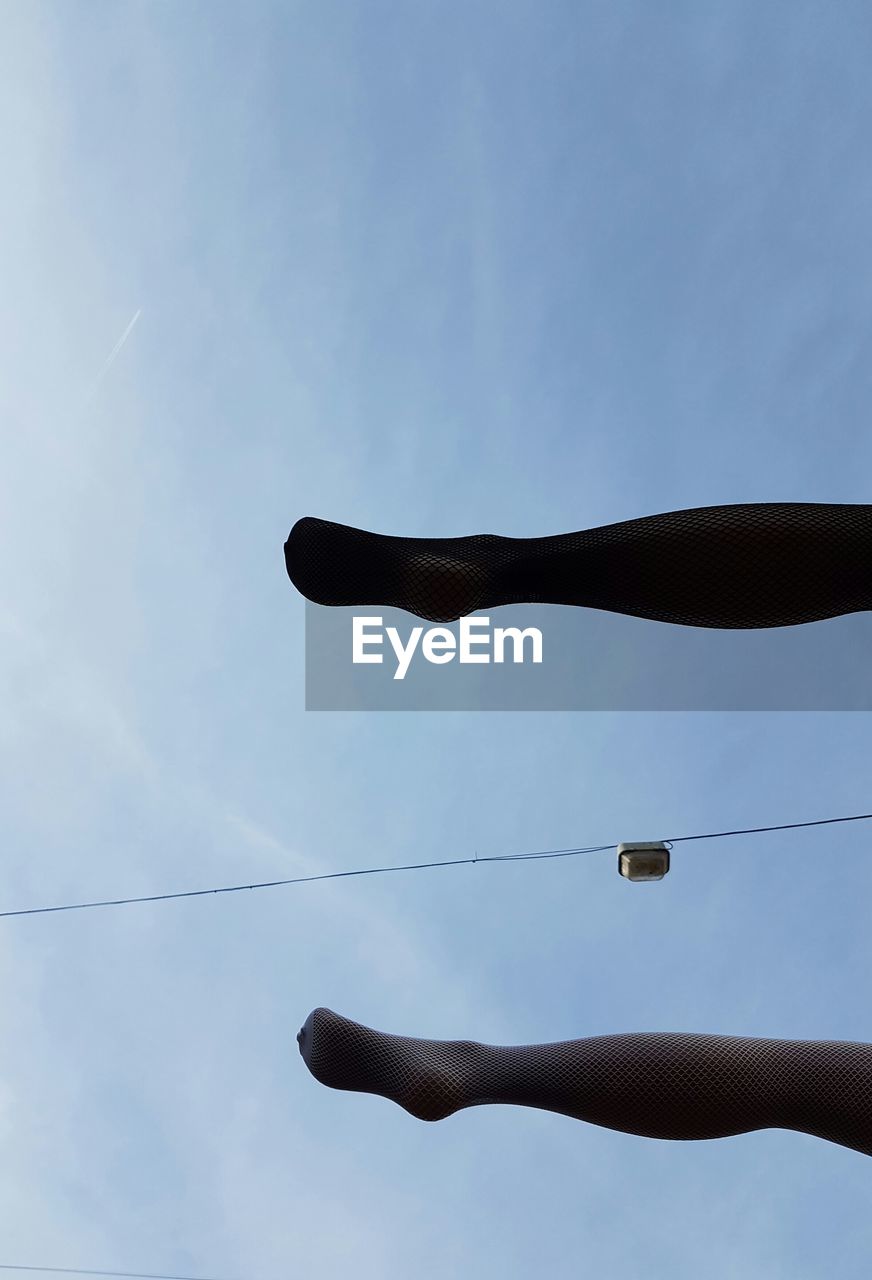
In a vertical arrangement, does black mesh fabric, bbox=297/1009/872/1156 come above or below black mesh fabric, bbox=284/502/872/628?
below

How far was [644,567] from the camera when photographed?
222 cm

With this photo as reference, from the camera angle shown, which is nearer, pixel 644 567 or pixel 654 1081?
pixel 644 567

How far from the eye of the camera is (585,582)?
229 cm

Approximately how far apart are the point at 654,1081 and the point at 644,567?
1457 millimetres

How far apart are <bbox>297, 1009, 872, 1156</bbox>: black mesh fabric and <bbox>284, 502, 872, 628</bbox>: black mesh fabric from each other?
1285 millimetres

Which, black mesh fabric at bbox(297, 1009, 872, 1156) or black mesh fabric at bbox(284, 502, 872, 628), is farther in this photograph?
black mesh fabric at bbox(297, 1009, 872, 1156)

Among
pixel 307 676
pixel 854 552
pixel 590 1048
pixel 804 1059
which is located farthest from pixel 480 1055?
pixel 307 676

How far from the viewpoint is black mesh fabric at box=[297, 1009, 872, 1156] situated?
2.62 meters

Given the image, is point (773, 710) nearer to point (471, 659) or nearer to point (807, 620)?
point (471, 659)

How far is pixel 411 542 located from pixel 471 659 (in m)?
1.70

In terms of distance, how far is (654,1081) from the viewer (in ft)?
8.67

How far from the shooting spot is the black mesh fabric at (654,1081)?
103 inches

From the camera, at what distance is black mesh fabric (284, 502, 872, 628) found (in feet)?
7.01

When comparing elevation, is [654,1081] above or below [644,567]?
below
